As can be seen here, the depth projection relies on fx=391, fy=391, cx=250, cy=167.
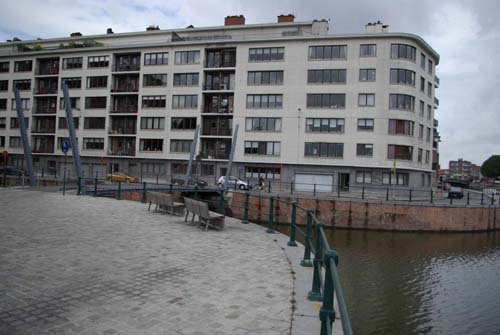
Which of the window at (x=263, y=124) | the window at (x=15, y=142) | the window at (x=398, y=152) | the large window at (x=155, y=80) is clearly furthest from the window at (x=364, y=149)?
the window at (x=15, y=142)

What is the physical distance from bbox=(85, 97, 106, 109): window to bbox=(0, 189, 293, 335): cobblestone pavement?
43.0 meters

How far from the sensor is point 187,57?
156ft

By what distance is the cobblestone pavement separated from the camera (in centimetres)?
477

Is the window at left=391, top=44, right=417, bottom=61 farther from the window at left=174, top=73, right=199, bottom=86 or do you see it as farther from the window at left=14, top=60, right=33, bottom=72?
the window at left=14, top=60, right=33, bottom=72

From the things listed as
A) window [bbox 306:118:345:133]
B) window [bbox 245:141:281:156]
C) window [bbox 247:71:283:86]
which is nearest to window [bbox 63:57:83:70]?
window [bbox 247:71:283:86]

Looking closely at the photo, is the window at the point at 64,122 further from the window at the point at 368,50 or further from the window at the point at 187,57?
the window at the point at 368,50

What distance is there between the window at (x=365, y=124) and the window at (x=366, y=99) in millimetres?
1556

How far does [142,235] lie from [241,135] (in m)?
34.8

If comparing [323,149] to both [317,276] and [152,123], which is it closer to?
[152,123]

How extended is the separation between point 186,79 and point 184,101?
2699mm

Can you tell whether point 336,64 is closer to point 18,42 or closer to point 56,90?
point 56,90

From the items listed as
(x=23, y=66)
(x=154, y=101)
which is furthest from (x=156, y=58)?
(x=23, y=66)

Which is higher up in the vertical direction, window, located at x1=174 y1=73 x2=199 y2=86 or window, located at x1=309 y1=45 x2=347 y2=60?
window, located at x1=309 y1=45 x2=347 y2=60

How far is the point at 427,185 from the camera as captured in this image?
1780 inches
